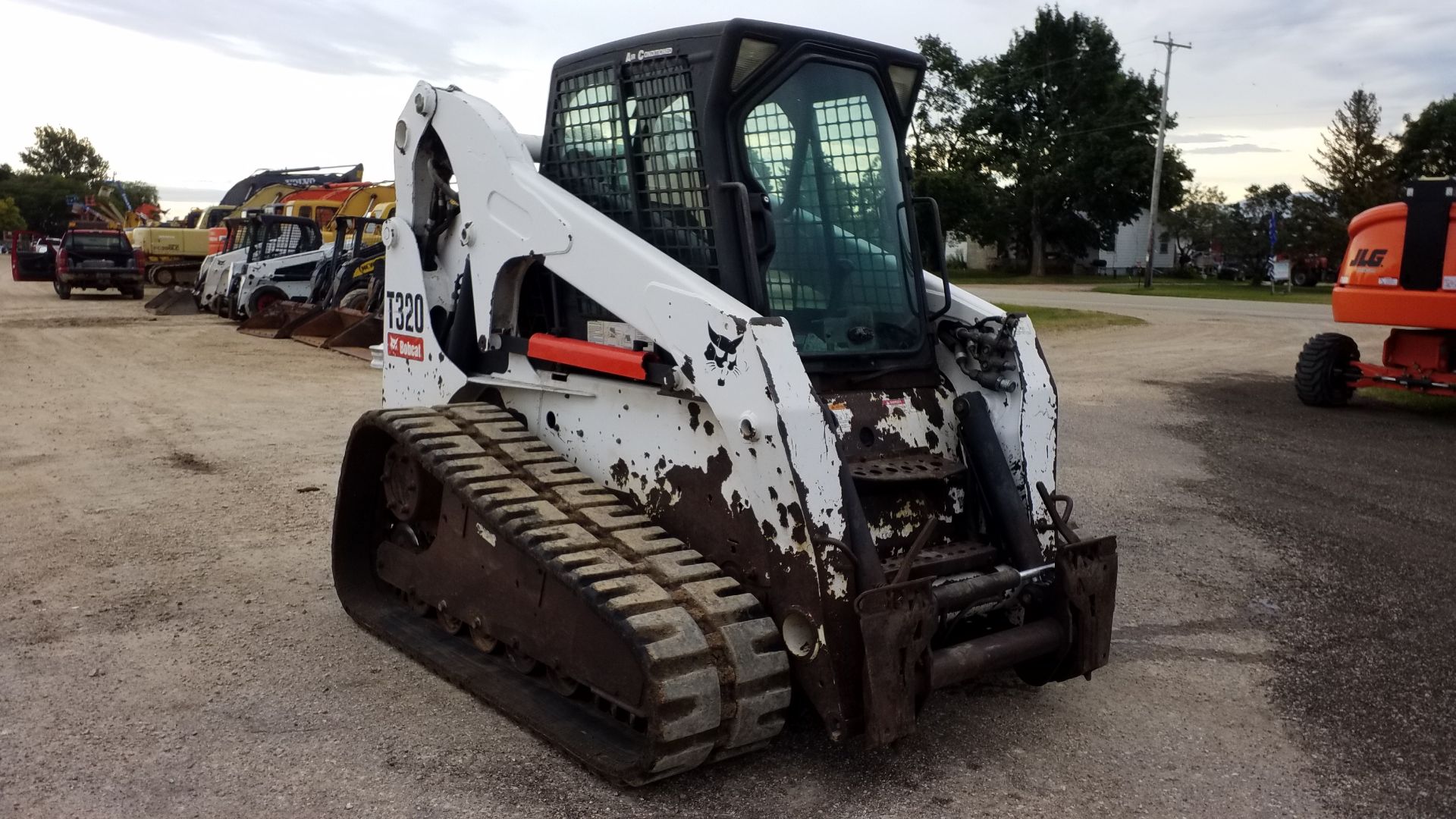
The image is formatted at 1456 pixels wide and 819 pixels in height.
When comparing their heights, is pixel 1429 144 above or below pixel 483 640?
above

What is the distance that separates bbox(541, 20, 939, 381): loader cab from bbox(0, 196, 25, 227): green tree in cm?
10238

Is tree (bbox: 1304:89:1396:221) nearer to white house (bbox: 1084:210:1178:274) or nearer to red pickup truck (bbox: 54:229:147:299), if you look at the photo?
white house (bbox: 1084:210:1178:274)

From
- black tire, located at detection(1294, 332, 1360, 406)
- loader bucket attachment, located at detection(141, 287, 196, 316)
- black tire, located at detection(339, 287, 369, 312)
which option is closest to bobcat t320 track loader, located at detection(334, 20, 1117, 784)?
black tire, located at detection(1294, 332, 1360, 406)

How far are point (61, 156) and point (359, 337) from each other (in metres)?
128

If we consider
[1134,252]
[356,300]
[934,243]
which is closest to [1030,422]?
[934,243]

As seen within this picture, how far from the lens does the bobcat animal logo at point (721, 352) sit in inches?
147

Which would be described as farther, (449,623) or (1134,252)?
(1134,252)

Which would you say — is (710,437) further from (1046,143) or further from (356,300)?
(1046,143)

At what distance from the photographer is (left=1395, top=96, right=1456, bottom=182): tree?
4584cm

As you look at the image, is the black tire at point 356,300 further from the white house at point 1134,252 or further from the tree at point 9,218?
the tree at point 9,218

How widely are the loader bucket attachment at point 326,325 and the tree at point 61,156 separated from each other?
121015mm

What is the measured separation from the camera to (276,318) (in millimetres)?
20344

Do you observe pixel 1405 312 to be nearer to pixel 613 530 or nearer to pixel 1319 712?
pixel 1319 712

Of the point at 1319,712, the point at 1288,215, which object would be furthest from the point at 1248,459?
the point at 1288,215
